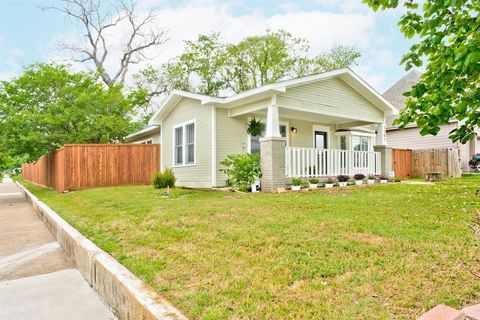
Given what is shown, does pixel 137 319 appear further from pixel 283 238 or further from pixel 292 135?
pixel 292 135

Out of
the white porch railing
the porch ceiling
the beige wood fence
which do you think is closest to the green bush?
the porch ceiling

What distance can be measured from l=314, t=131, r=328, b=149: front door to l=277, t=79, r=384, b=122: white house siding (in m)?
1.99

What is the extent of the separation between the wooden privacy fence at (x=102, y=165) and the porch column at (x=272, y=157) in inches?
310

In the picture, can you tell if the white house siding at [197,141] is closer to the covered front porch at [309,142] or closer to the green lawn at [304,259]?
the covered front porch at [309,142]

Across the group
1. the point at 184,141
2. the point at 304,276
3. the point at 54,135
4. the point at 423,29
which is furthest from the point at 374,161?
the point at 54,135

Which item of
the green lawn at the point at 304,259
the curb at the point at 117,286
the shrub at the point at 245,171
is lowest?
the curb at the point at 117,286

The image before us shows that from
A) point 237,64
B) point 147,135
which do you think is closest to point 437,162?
point 147,135

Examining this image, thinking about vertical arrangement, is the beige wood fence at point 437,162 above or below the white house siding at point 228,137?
below

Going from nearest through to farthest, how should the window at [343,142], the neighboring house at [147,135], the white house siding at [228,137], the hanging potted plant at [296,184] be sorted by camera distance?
the hanging potted plant at [296,184] < the white house siding at [228,137] < the window at [343,142] < the neighboring house at [147,135]

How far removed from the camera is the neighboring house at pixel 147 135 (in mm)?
16861

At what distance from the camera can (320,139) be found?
1462 centimetres

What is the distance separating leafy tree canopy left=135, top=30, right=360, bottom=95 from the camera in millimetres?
28266

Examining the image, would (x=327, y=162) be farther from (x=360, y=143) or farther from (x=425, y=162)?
(x=425, y=162)

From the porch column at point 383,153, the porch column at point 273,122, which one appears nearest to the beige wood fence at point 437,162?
the porch column at point 383,153
